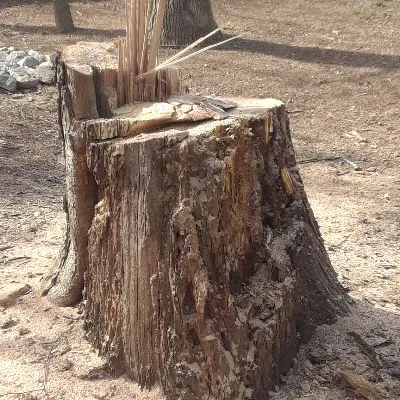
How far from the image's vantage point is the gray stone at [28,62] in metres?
6.80

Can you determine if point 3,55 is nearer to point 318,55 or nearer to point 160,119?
point 318,55

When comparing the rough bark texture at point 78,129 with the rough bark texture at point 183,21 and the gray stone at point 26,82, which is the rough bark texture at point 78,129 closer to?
the gray stone at point 26,82

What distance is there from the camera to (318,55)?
8055 millimetres

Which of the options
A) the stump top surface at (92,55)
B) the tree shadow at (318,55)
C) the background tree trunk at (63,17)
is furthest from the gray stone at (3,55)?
the stump top surface at (92,55)

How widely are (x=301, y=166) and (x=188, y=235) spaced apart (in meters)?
3.26

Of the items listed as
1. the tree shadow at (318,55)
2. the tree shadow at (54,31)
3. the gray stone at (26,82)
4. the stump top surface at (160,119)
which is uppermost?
the stump top surface at (160,119)

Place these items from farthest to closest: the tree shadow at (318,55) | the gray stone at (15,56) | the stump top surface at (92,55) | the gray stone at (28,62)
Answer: the tree shadow at (318,55) → the gray stone at (15,56) → the gray stone at (28,62) → the stump top surface at (92,55)

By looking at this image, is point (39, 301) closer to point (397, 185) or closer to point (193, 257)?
point (193, 257)

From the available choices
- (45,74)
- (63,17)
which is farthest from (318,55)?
(63,17)

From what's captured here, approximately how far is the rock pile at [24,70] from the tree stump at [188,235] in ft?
12.5

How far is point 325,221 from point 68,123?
2.10 meters

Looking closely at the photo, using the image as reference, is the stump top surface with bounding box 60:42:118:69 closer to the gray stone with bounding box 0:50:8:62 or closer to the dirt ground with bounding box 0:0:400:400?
the dirt ground with bounding box 0:0:400:400

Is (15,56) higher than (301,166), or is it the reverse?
(15,56)

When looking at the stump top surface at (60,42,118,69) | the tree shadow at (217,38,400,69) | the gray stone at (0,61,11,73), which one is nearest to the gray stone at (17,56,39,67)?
the gray stone at (0,61,11,73)
